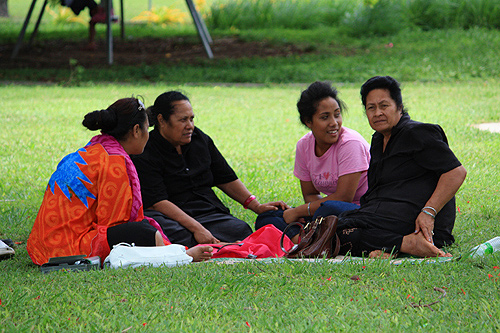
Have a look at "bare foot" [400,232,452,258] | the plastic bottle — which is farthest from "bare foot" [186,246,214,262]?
the plastic bottle

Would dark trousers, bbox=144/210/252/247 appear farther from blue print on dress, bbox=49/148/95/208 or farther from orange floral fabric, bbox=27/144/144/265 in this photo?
blue print on dress, bbox=49/148/95/208

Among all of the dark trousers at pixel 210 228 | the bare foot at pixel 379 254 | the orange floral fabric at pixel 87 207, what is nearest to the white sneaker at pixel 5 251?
the orange floral fabric at pixel 87 207

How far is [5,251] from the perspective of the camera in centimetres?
423

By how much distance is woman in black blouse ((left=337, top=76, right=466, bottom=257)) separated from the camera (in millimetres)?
3938

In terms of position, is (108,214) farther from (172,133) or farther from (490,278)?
(490,278)

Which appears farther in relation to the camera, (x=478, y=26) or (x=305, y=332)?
(x=478, y=26)

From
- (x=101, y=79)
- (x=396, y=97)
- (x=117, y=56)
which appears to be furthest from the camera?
(x=117, y=56)

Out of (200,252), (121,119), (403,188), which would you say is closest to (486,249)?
(403,188)

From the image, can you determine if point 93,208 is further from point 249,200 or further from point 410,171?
point 410,171

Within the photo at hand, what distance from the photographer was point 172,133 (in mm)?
4727

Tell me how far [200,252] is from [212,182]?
3.70ft

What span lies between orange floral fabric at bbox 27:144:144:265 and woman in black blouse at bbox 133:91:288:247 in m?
0.67

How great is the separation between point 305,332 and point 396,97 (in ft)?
6.60

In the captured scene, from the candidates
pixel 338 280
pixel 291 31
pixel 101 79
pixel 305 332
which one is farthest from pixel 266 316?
pixel 291 31
